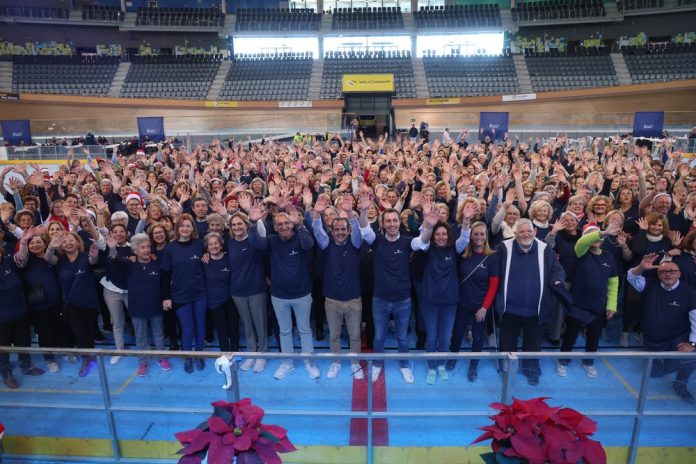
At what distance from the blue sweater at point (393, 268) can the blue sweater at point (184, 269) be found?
1812 millimetres

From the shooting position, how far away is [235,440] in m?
2.07

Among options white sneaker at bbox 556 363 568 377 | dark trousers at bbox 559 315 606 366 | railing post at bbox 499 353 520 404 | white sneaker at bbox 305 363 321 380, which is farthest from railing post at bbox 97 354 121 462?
dark trousers at bbox 559 315 606 366

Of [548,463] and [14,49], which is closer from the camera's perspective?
[548,463]

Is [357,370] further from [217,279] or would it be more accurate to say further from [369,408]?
[217,279]

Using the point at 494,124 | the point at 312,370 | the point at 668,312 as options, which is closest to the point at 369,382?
the point at 312,370

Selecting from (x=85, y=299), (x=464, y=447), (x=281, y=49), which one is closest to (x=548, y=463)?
(x=464, y=447)

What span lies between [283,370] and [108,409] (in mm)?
1460

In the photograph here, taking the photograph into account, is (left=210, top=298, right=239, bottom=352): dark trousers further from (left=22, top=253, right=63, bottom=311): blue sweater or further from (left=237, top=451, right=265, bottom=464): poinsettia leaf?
(left=237, top=451, right=265, bottom=464): poinsettia leaf

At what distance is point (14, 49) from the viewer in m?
28.8

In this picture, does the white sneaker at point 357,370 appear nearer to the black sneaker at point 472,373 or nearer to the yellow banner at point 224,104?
the black sneaker at point 472,373

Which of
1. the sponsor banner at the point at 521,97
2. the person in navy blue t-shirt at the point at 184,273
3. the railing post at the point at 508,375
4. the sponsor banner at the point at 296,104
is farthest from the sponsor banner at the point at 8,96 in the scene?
the railing post at the point at 508,375

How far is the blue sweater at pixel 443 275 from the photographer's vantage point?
4.70 m

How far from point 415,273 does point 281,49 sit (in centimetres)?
3131

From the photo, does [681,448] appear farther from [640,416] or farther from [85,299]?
[85,299]
